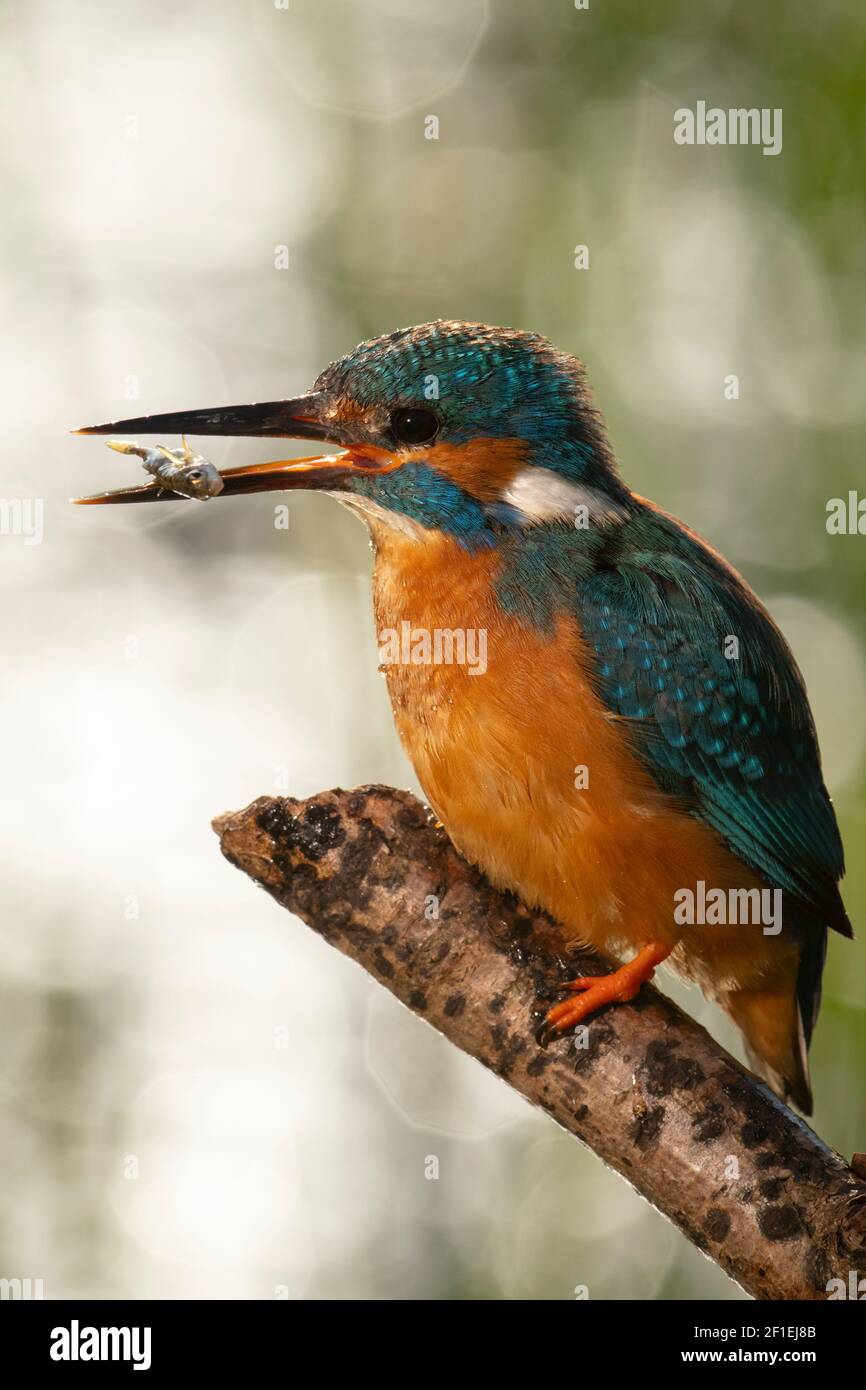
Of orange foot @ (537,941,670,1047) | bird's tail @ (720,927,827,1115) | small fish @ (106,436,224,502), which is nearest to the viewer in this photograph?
orange foot @ (537,941,670,1047)

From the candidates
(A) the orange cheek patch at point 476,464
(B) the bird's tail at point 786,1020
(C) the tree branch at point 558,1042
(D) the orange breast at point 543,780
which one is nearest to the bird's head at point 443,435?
(A) the orange cheek patch at point 476,464

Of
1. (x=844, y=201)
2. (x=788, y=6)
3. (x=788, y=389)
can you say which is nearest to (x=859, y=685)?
(x=788, y=389)

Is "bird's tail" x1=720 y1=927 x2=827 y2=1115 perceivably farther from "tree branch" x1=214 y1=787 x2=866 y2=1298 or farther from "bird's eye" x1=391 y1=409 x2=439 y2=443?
"bird's eye" x1=391 y1=409 x2=439 y2=443

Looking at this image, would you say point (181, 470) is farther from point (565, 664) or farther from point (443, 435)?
point (565, 664)

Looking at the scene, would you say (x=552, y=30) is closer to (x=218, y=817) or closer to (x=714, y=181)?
(x=714, y=181)

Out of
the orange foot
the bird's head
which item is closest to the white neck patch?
the bird's head
